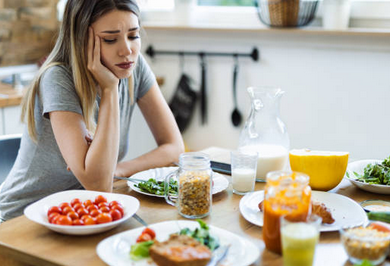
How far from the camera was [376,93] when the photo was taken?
98.3 inches

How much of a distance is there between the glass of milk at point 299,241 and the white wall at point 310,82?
164 cm

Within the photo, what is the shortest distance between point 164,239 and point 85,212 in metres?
0.21

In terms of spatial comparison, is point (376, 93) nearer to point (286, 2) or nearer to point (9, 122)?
point (286, 2)

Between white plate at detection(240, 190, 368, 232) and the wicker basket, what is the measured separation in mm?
1407

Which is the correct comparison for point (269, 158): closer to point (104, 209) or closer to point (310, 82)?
point (104, 209)

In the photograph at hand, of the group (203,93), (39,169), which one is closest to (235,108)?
(203,93)

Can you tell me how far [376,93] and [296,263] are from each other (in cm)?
170

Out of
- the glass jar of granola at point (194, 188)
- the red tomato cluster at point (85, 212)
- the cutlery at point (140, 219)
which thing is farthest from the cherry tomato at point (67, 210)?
the glass jar of granola at point (194, 188)

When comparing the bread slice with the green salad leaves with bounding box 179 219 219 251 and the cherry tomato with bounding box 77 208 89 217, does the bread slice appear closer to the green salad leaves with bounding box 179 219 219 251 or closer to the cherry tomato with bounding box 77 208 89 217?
the green salad leaves with bounding box 179 219 219 251

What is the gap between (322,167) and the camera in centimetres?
144

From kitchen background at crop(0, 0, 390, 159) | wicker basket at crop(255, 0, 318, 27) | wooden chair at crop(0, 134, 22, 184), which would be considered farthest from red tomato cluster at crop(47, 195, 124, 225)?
wicker basket at crop(255, 0, 318, 27)

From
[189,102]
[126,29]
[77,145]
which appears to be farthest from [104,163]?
[189,102]

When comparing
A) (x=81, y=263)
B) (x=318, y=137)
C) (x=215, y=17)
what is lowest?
(x=318, y=137)

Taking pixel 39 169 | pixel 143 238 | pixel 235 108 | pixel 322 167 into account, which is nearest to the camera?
pixel 143 238
